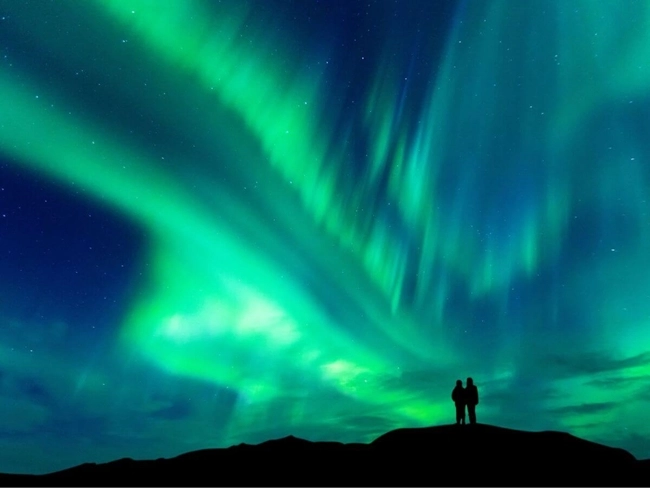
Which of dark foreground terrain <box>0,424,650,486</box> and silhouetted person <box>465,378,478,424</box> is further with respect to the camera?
silhouetted person <box>465,378,478,424</box>

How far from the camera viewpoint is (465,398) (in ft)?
76.7

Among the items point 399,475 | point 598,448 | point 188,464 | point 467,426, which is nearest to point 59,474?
Result: point 188,464

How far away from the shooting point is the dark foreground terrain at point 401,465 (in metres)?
22.3

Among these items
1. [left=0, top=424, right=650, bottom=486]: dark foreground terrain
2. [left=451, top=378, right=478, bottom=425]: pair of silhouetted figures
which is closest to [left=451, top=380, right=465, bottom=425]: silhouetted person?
[left=451, top=378, right=478, bottom=425]: pair of silhouetted figures

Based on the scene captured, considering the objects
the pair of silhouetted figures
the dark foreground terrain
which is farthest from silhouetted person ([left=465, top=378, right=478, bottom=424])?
the dark foreground terrain

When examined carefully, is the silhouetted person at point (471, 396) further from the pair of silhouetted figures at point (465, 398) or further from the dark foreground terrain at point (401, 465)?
the dark foreground terrain at point (401, 465)

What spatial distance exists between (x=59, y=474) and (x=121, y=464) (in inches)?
145

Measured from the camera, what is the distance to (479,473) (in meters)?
22.3

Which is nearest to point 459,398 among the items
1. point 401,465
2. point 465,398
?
point 465,398

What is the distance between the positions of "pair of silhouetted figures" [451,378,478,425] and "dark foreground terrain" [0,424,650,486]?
1751 millimetres

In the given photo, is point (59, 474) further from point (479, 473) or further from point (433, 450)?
point (479, 473)

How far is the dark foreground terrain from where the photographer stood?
22.3 metres

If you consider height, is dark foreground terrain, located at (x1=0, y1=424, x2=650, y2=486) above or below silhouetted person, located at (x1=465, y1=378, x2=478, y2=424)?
below

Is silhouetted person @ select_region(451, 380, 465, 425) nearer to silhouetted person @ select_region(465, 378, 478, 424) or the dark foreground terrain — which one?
silhouetted person @ select_region(465, 378, 478, 424)
